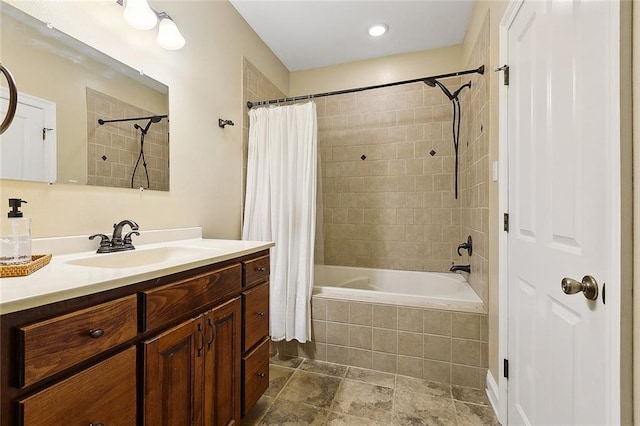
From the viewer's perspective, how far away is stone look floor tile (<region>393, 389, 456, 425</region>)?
4.73 ft

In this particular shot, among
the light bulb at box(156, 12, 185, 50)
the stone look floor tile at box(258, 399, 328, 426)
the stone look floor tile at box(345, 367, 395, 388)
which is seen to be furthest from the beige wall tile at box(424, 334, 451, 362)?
the light bulb at box(156, 12, 185, 50)

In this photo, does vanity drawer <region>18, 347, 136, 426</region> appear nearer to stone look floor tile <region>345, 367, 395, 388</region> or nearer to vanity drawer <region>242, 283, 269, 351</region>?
vanity drawer <region>242, 283, 269, 351</region>

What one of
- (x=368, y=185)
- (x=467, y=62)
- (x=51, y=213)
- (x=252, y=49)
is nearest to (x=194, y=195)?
(x=51, y=213)

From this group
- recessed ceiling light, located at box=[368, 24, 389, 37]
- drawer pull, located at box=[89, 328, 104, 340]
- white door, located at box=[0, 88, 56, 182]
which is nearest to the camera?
drawer pull, located at box=[89, 328, 104, 340]

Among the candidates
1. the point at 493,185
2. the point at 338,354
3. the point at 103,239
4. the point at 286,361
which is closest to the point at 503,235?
the point at 493,185

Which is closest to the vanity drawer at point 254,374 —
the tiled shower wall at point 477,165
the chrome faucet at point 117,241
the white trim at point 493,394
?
the chrome faucet at point 117,241

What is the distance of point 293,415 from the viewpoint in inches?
58.2

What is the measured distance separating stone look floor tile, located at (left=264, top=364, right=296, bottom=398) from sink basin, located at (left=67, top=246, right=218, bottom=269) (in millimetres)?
1008

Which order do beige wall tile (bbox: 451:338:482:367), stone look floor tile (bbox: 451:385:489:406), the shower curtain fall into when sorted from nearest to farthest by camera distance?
1. stone look floor tile (bbox: 451:385:489:406)
2. beige wall tile (bbox: 451:338:482:367)
3. the shower curtain

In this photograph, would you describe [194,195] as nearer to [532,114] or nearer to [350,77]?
[532,114]

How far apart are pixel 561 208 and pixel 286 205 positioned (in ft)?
5.18

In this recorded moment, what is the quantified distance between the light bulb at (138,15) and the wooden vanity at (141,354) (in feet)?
3.93

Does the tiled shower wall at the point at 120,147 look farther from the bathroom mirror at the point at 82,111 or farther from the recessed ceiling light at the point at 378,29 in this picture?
the recessed ceiling light at the point at 378,29

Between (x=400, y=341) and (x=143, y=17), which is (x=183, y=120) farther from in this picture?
(x=400, y=341)
